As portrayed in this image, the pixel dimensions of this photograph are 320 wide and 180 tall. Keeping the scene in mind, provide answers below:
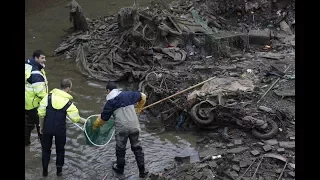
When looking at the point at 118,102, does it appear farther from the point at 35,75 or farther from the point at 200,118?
the point at 200,118

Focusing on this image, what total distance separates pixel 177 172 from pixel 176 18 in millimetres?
8329

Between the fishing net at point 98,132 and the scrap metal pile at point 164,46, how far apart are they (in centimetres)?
250

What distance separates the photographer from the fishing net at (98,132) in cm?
788

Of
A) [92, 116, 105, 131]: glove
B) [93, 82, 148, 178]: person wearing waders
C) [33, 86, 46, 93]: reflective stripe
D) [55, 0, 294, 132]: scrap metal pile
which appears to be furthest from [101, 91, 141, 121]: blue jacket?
[55, 0, 294, 132]: scrap metal pile

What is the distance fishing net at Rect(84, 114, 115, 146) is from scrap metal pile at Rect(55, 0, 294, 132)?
250 centimetres

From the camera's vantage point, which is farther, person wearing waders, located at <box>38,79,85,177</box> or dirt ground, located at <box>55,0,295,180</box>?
dirt ground, located at <box>55,0,295,180</box>

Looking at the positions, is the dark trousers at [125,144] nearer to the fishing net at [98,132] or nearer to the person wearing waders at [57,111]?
the fishing net at [98,132]

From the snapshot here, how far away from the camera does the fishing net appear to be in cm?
788

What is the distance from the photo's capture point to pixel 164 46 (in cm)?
1425

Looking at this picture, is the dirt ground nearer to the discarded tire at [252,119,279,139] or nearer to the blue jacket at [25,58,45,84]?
the discarded tire at [252,119,279,139]

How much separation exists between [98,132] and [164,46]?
22.3 ft

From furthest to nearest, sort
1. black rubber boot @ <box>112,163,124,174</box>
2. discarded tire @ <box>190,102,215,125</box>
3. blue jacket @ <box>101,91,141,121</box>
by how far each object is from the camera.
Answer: discarded tire @ <box>190,102,215,125</box> < black rubber boot @ <box>112,163,124,174</box> < blue jacket @ <box>101,91,141,121</box>

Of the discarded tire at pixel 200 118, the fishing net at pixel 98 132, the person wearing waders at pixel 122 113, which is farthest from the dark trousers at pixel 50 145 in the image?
the discarded tire at pixel 200 118
